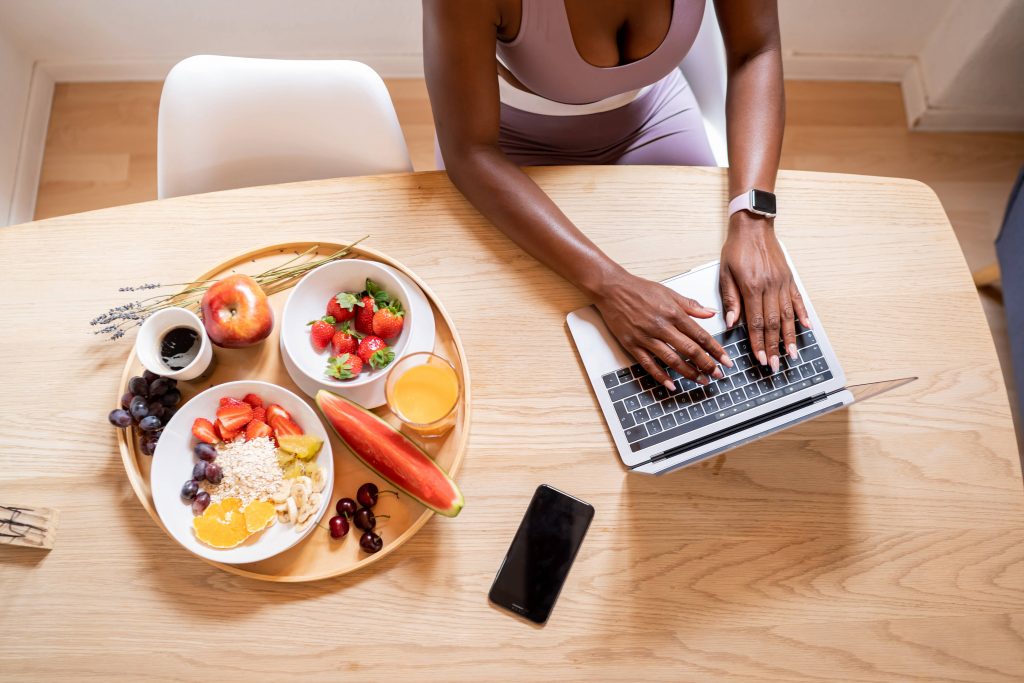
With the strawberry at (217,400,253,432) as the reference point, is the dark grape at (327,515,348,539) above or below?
below

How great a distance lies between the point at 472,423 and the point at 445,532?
0.58ft

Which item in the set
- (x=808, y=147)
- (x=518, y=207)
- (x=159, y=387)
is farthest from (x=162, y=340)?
(x=808, y=147)

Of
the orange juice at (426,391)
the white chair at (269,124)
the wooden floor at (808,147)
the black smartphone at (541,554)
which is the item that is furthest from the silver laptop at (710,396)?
the wooden floor at (808,147)

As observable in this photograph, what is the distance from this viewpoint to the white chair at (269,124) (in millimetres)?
1197

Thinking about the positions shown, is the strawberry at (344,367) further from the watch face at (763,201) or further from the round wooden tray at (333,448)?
the watch face at (763,201)

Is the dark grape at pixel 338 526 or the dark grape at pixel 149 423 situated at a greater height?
the dark grape at pixel 338 526

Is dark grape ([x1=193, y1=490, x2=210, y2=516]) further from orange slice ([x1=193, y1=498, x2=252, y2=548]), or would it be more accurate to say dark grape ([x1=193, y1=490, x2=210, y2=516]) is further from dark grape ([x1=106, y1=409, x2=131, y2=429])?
dark grape ([x1=106, y1=409, x2=131, y2=429])

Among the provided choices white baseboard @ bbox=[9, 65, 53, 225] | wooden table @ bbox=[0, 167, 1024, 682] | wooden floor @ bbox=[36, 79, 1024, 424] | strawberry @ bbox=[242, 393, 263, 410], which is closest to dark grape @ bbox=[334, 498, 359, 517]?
wooden table @ bbox=[0, 167, 1024, 682]

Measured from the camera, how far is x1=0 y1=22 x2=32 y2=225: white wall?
2088 mm

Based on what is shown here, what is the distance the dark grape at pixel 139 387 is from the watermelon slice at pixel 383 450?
0.29m

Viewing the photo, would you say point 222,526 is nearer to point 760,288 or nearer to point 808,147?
point 760,288

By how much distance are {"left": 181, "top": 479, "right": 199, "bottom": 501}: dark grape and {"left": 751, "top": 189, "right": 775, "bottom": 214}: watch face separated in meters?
1.02

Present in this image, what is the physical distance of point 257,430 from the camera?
100 cm

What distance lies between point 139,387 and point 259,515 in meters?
0.29
